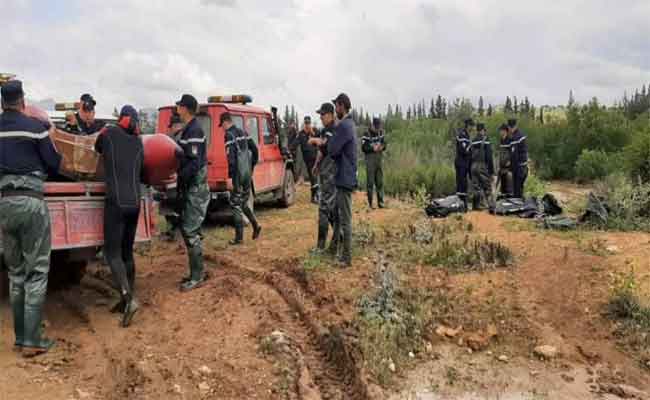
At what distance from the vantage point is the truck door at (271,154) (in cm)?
1088

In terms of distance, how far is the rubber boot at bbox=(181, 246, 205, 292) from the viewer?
19.9ft

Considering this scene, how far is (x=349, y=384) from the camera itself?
166 inches

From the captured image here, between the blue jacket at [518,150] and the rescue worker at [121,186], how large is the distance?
302 inches

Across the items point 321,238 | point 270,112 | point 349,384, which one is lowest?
point 349,384

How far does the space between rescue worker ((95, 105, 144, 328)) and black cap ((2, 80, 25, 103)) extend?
2.68 ft

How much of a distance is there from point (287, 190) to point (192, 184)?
6285 mm

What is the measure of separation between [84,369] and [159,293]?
172 cm

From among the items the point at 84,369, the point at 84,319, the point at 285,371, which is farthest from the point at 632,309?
the point at 84,319

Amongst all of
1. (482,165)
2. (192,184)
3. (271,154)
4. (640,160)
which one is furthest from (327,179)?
(640,160)

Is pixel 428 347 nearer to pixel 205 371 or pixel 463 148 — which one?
pixel 205 371

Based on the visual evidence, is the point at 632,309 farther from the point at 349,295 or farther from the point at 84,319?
the point at 84,319

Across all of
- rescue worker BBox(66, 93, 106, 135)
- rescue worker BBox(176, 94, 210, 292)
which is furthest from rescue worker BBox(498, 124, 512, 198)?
rescue worker BBox(66, 93, 106, 135)

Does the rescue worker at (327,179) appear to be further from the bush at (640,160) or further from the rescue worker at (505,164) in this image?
the bush at (640,160)

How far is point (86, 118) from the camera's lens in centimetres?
769
